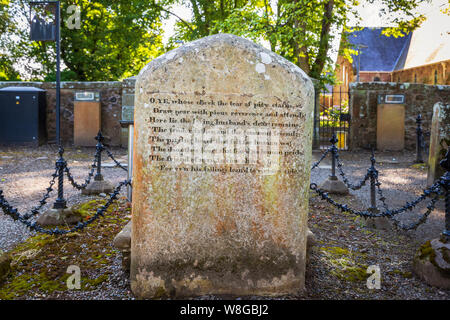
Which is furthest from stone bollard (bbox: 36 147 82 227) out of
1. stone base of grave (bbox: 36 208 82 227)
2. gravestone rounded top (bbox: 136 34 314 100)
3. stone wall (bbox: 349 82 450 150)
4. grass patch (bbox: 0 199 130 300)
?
stone wall (bbox: 349 82 450 150)

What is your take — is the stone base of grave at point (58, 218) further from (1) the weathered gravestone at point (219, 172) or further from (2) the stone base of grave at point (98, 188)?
(1) the weathered gravestone at point (219, 172)

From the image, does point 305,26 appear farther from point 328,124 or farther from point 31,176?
point 31,176

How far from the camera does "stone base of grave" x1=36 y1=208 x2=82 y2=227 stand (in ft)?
13.6

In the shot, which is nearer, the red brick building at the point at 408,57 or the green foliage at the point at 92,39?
the green foliage at the point at 92,39

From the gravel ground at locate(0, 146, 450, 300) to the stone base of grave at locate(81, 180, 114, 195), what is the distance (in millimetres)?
175

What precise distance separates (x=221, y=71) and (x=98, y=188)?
13.6ft

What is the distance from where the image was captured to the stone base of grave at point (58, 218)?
414cm

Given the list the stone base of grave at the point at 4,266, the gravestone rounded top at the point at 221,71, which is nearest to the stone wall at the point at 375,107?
the gravestone rounded top at the point at 221,71

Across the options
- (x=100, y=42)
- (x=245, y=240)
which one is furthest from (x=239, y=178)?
(x=100, y=42)

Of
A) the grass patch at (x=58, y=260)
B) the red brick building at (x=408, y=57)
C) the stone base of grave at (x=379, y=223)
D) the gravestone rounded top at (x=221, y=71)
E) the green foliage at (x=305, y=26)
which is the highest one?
the red brick building at (x=408, y=57)

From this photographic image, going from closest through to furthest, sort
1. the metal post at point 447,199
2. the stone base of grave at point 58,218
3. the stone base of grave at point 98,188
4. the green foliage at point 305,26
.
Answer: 1. the metal post at point 447,199
2. the stone base of grave at point 58,218
3. the stone base of grave at point 98,188
4. the green foliage at point 305,26

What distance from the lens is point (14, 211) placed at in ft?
11.0

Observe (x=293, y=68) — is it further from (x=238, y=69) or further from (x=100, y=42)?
(x=100, y=42)

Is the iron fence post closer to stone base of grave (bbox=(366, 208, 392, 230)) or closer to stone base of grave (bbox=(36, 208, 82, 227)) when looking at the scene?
stone base of grave (bbox=(36, 208, 82, 227))
